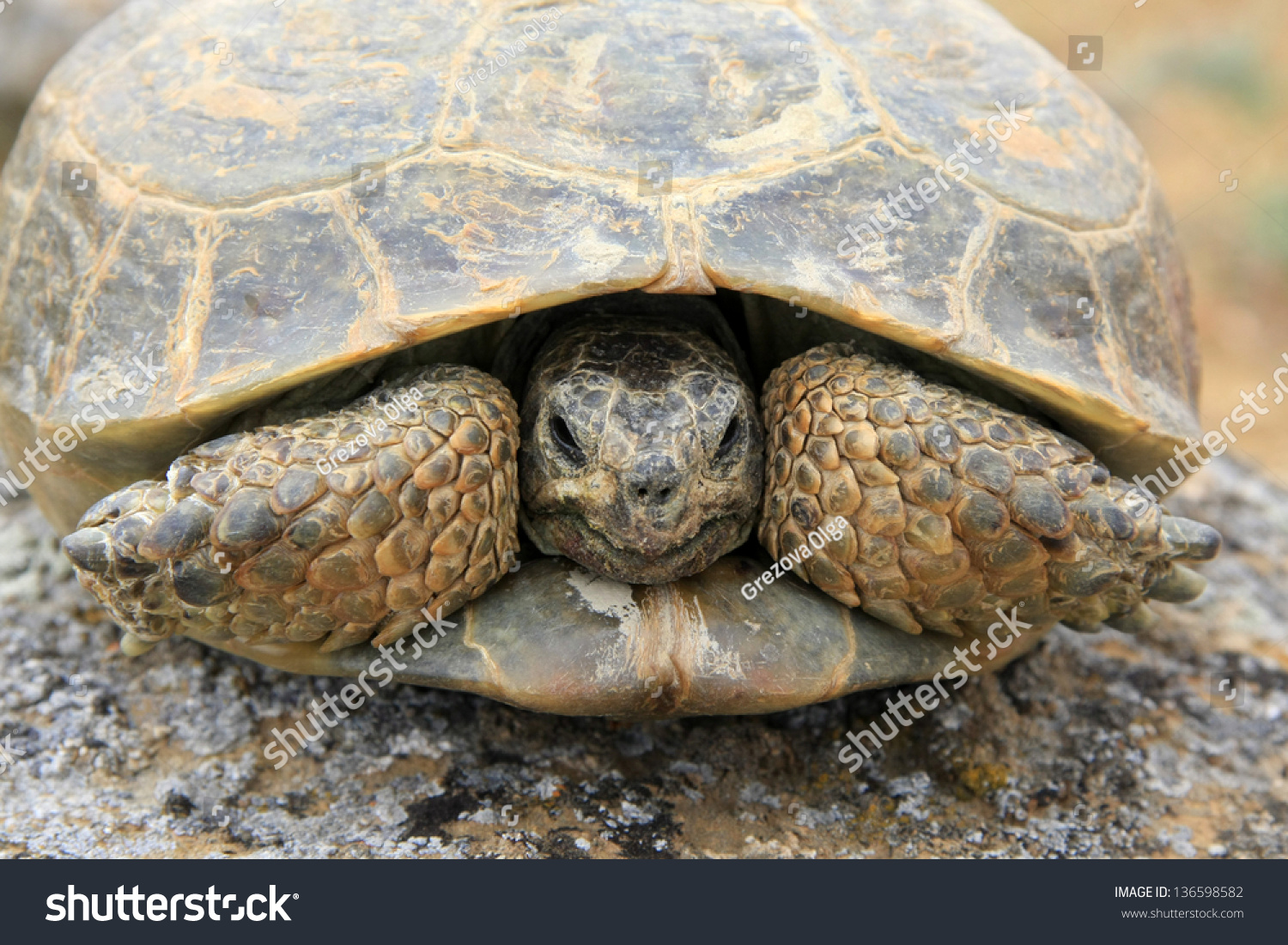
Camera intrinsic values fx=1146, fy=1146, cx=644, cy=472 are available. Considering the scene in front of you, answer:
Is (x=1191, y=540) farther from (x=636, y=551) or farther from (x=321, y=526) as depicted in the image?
Result: (x=321, y=526)

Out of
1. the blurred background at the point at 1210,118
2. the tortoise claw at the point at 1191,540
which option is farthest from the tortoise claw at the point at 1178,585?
the blurred background at the point at 1210,118

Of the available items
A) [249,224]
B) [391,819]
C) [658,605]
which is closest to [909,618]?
[658,605]

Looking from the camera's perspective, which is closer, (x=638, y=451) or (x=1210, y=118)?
(x=638, y=451)

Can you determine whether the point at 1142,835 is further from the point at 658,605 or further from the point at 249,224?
the point at 249,224

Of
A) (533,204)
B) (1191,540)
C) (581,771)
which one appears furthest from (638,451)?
(1191,540)

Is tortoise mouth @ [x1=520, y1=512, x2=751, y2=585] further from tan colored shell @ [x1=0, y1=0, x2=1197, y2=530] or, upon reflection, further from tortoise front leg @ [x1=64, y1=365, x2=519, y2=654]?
tan colored shell @ [x1=0, y1=0, x2=1197, y2=530]
